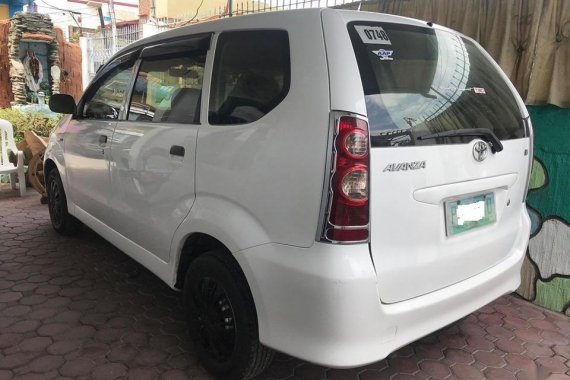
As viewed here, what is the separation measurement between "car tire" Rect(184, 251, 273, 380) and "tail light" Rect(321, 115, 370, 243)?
60 cm

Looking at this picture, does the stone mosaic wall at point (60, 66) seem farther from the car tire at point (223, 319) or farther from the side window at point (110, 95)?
the car tire at point (223, 319)

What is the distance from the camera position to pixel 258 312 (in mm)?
2055

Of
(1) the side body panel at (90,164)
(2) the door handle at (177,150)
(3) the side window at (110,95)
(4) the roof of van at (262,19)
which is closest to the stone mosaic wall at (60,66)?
(1) the side body panel at (90,164)

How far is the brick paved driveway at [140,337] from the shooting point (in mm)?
2589

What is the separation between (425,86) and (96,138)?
2.43m

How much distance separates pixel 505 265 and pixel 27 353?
266 centimetres

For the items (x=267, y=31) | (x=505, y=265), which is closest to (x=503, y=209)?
(x=505, y=265)

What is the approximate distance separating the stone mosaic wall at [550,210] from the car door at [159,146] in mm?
2388

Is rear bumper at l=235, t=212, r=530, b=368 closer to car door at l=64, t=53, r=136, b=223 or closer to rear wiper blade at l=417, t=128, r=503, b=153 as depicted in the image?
rear wiper blade at l=417, t=128, r=503, b=153

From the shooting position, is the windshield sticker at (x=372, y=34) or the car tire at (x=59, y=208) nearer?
the windshield sticker at (x=372, y=34)

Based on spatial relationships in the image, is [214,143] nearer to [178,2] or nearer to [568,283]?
[568,283]

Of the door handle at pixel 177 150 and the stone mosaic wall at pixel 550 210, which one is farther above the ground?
the door handle at pixel 177 150

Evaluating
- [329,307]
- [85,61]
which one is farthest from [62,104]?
[85,61]

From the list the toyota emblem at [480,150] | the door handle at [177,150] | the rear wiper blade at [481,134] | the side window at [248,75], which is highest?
the side window at [248,75]
